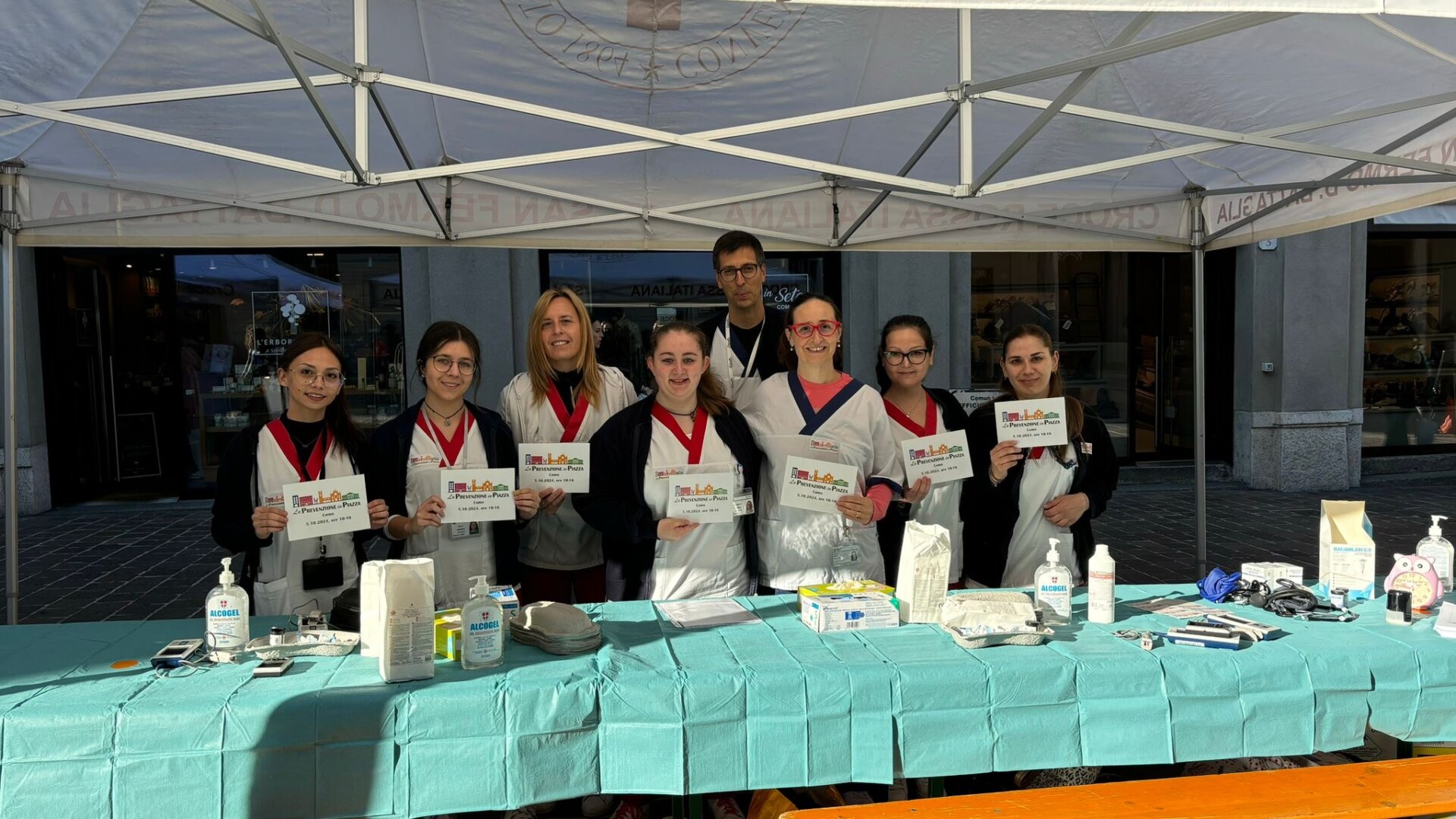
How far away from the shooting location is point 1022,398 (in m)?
3.71

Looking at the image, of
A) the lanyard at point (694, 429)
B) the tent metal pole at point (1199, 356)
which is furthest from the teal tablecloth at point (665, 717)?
the tent metal pole at point (1199, 356)

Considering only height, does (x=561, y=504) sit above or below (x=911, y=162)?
below

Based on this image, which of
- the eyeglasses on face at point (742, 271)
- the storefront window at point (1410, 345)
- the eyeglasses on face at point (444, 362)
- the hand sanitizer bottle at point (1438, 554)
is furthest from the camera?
the storefront window at point (1410, 345)

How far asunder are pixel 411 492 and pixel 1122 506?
7.94m

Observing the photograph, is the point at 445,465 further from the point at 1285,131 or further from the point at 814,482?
the point at 1285,131

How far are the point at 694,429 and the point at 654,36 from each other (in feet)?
5.23

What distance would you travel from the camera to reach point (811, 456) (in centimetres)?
341

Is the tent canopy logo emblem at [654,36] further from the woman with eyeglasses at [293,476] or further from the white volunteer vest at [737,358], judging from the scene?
the woman with eyeglasses at [293,476]

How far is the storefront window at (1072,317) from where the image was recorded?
35.2 ft

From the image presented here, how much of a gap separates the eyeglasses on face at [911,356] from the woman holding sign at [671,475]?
2.08 ft

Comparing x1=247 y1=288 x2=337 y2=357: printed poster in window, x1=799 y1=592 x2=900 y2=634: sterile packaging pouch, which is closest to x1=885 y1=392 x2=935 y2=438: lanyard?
x1=799 y1=592 x2=900 y2=634: sterile packaging pouch

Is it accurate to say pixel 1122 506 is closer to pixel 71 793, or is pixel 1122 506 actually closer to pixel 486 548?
pixel 486 548

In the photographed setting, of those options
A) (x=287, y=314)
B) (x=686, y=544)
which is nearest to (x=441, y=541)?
(x=686, y=544)

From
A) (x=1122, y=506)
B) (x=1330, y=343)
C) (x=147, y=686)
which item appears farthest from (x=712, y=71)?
(x=1330, y=343)
